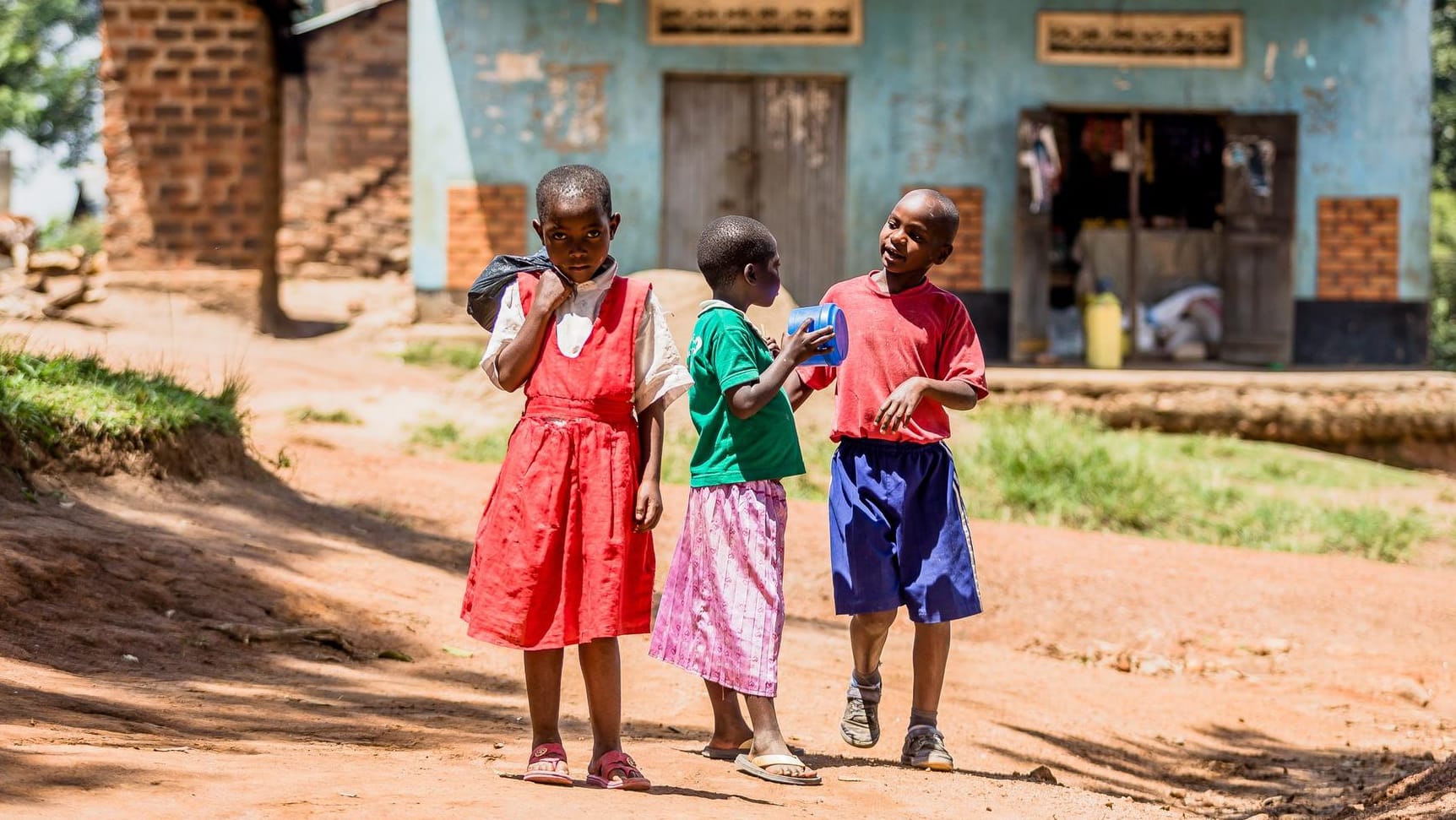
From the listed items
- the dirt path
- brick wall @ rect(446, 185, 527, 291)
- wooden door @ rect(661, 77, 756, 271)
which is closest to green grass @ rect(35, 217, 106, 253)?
brick wall @ rect(446, 185, 527, 291)

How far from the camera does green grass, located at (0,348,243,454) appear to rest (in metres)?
5.26

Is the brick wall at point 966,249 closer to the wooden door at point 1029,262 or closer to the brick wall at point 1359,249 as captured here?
the wooden door at point 1029,262

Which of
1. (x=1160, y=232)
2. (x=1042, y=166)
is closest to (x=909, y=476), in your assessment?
(x=1042, y=166)

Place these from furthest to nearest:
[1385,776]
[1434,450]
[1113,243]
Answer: [1113,243] < [1434,450] < [1385,776]

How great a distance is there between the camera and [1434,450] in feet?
40.3

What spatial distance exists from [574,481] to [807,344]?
62 cm

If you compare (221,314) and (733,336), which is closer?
(733,336)

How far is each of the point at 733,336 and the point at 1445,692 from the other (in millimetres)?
3728

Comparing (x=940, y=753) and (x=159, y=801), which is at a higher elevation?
(x=159, y=801)

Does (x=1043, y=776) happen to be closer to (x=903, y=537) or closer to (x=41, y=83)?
(x=903, y=537)

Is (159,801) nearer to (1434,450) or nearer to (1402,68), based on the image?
(1434,450)

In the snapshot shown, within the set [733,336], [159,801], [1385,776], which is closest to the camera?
[159,801]

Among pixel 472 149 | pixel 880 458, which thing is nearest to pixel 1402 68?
pixel 472 149

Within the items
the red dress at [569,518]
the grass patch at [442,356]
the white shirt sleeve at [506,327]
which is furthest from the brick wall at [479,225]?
the red dress at [569,518]
